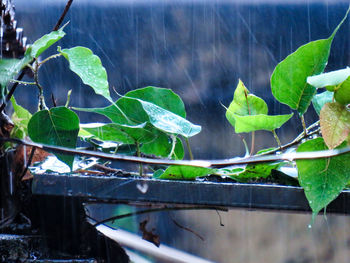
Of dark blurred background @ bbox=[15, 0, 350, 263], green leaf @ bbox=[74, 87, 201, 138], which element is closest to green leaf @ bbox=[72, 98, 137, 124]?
green leaf @ bbox=[74, 87, 201, 138]

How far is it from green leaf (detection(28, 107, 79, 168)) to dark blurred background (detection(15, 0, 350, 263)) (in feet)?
1.14

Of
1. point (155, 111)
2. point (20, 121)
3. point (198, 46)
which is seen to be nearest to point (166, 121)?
point (155, 111)

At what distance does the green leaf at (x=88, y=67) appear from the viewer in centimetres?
20

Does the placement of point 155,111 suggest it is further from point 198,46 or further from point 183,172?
point 198,46

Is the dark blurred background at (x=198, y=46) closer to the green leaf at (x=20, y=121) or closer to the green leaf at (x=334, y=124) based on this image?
the green leaf at (x=20, y=121)

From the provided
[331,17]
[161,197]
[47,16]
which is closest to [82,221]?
[161,197]

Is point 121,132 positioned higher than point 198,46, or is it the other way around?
point 198,46

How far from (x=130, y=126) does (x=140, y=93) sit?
3 centimetres

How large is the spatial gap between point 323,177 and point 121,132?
0.11 meters

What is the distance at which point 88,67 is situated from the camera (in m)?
0.20

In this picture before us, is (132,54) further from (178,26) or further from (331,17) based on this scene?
(331,17)

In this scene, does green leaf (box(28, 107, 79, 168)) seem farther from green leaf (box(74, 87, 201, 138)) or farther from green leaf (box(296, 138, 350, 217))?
green leaf (box(296, 138, 350, 217))

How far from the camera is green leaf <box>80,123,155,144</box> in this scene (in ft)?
0.69

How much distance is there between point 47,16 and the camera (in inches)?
22.2
